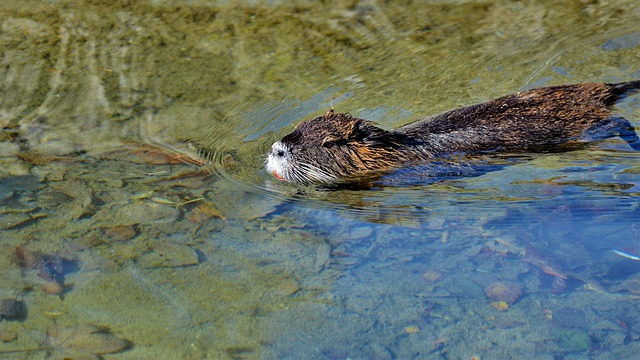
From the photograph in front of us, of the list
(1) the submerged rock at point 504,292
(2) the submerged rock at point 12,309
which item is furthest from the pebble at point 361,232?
(2) the submerged rock at point 12,309

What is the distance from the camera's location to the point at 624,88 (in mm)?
5258

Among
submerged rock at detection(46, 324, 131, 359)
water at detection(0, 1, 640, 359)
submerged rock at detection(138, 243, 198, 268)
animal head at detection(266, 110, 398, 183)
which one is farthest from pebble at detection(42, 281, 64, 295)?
animal head at detection(266, 110, 398, 183)

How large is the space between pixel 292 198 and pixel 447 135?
46.5 inches

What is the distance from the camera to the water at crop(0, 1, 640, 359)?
3.10 metres

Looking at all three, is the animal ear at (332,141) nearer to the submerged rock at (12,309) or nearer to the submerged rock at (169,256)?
the submerged rock at (169,256)

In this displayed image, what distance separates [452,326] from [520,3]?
5.06 meters

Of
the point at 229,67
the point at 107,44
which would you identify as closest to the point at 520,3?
the point at 229,67

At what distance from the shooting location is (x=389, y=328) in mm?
3086

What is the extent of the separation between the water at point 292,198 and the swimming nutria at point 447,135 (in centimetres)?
14

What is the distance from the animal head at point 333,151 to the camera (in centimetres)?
473

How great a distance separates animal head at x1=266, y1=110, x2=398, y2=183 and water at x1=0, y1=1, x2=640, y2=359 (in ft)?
0.47

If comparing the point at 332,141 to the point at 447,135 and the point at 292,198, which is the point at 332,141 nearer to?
the point at 292,198

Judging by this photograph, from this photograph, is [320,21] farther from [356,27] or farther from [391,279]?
[391,279]

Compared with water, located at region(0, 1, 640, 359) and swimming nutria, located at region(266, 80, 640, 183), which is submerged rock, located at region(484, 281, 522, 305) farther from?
swimming nutria, located at region(266, 80, 640, 183)
